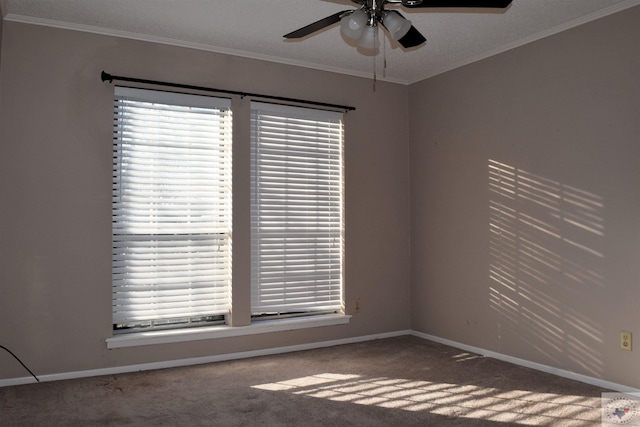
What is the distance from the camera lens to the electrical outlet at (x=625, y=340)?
3508 millimetres

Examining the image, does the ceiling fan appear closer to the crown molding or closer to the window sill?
the crown molding

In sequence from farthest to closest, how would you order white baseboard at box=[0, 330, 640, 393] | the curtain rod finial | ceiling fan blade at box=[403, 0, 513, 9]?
the curtain rod finial
white baseboard at box=[0, 330, 640, 393]
ceiling fan blade at box=[403, 0, 513, 9]

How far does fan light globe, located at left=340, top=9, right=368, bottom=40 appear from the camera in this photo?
8.00 ft

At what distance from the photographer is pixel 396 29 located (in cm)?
254

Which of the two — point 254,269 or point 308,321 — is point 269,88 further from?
point 308,321

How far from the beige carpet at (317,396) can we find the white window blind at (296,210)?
0.64m

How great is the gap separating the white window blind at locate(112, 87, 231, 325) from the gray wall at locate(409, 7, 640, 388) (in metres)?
2.03

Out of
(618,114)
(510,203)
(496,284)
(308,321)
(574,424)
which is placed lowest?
(574,424)

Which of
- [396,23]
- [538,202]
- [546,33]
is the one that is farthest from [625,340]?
[396,23]

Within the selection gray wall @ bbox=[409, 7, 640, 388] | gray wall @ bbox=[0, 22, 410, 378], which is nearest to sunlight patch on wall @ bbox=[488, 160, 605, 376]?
gray wall @ bbox=[409, 7, 640, 388]

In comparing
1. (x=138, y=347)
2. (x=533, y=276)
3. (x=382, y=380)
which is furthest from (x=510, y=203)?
(x=138, y=347)

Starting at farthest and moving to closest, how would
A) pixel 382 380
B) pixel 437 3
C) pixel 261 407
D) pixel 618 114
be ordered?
pixel 382 380, pixel 618 114, pixel 261 407, pixel 437 3

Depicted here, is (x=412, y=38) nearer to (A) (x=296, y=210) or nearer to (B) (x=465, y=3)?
(B) (x=465, y=3)

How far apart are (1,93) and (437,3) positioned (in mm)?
3058
